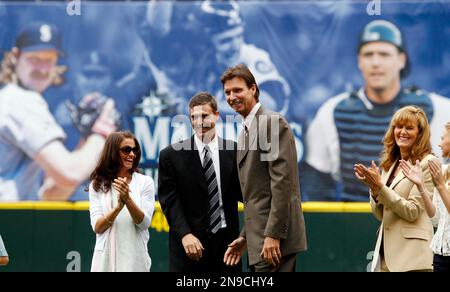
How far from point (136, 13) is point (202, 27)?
0.73 metres

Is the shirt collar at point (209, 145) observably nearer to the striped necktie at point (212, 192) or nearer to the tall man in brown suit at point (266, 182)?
the striped necktie at point (212, 192)

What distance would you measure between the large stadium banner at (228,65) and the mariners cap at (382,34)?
3 cm

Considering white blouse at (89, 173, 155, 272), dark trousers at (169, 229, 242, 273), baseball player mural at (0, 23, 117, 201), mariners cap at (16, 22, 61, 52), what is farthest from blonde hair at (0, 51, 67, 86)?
dark trousers at (169, 229, 242, 273)

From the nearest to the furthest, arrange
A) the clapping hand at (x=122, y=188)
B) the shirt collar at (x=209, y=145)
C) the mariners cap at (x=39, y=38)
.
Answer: the clapping hand at (x=122, y=188), the shirt collar at (x=209, y=145), the mariners cap at (x=39, y=38)

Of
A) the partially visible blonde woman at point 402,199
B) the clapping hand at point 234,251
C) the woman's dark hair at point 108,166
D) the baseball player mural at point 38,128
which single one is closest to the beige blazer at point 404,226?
Answer: the partially visible blonde woman at point 402,199

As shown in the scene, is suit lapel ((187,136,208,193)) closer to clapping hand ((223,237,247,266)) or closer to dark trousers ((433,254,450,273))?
clapping hand ((223,237,247,266))

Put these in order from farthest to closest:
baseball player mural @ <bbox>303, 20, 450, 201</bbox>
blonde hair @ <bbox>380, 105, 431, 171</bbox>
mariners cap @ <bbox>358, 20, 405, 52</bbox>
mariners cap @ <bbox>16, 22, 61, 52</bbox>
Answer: mariners cap @ <bbox>16, 22, 61, 52</bbox>
mariners cap @ <bbox>358, 20, 405, 52</bbox>
baseball player mural @ <bbox>303, 20, 450, 201</bbox>
blonde hair @ <bbox>380, 105, 431, 171</bbox>

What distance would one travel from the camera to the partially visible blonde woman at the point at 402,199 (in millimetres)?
6320

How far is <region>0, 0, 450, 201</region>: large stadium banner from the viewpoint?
9.74 m

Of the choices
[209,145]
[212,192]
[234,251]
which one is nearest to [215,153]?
[209,145]

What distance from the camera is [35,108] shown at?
9922mm

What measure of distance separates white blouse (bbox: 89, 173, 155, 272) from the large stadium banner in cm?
293

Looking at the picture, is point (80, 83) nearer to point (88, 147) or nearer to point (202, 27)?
point (88, 147)
